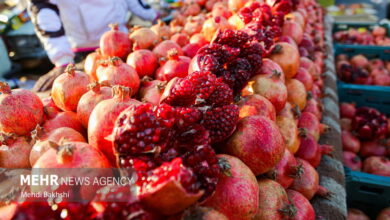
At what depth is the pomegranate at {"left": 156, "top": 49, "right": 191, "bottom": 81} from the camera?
62.8 inches

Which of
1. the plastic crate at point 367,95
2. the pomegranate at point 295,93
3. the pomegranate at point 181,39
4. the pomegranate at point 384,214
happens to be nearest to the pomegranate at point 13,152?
the pomegranate at point 181,39

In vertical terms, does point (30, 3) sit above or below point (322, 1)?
above

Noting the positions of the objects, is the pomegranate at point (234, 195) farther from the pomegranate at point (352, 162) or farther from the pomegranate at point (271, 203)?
the pomegranate at point (352, 162)

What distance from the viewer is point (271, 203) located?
3.66ft

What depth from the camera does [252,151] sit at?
110 centimetres

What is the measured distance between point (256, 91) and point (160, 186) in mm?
984

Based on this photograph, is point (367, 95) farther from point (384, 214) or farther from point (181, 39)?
point (181, 39)

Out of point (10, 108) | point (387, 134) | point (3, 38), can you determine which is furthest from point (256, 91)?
point (3, 38)

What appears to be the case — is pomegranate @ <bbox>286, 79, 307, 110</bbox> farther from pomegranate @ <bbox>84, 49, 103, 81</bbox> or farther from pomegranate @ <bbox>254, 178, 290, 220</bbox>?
pomegranate @ <bbox>84, 49, 103, 81</bbox>

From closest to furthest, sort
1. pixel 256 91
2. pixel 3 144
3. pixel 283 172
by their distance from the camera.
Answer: pixel 3 144 → pixel 283 172 → pixel 256 91

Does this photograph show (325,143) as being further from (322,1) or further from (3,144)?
(322,1)

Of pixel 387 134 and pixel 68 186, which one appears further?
pixel 387 134

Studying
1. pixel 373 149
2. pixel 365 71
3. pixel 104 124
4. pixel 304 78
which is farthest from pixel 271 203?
pixel 365 71

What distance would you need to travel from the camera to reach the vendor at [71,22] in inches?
122
